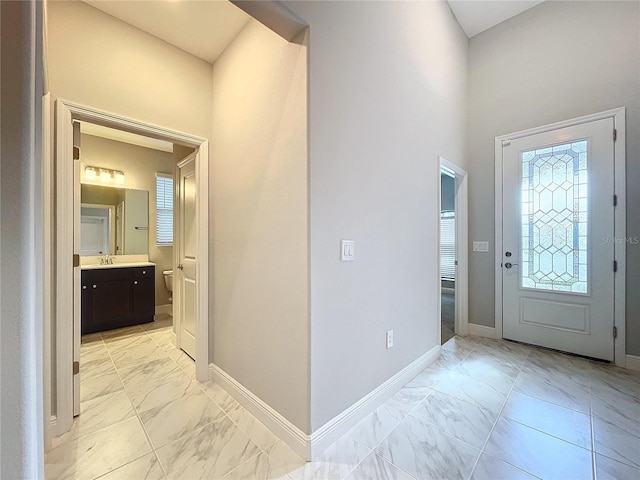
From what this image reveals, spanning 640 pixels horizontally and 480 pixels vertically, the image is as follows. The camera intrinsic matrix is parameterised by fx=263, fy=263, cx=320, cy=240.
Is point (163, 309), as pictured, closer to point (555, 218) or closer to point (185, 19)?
point (185, 19)

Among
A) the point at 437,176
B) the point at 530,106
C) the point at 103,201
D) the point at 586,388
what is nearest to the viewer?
the point at 586,388

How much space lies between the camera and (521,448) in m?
1.51

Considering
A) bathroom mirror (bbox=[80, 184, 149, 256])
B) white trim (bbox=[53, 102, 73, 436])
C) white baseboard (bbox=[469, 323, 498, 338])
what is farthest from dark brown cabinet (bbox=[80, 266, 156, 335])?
white baseboard (bbox=[469, 323, 498, 338])

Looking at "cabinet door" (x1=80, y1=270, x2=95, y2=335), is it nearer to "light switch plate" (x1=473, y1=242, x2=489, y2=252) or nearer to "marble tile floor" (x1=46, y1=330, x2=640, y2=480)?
"marble tile floor" (x1=46, y1=330, x2=640, y2=480)

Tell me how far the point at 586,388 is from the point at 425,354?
1.21 meters

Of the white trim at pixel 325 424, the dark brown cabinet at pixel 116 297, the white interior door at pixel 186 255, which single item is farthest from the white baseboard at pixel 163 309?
the white trim at pixel 325 424

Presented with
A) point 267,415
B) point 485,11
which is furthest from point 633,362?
point 485,11

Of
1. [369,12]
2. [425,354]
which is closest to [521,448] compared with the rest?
[425,354]

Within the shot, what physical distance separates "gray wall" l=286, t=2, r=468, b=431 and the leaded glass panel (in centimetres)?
123

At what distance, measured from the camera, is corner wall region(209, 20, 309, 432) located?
1.50 metres

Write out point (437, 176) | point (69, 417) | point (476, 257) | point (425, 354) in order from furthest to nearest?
point (476, 257) < point (437, 176) < point (425, 354) < point (69, 417)

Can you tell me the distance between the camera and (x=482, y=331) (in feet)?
10.8

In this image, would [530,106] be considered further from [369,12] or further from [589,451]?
[589,451]

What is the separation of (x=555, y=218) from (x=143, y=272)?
528cm
